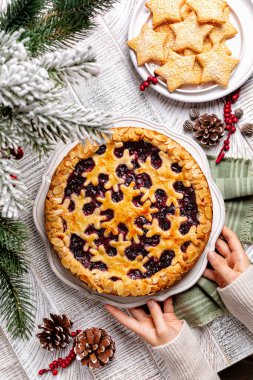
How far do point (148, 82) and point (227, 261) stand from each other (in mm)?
543

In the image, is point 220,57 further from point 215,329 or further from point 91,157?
point 215,329

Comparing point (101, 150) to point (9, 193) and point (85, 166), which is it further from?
point (9, 193)

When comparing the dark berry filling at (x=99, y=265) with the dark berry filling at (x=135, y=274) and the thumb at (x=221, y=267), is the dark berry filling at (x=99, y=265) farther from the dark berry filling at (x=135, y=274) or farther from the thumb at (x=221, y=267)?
the thumb at (x=221, y=267)

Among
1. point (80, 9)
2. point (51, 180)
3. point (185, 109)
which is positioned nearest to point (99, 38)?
point (185, 109)

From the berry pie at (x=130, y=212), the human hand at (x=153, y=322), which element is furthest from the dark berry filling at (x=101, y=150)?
the human hand at (x=153, y=322)

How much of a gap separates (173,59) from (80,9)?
20.1 inches

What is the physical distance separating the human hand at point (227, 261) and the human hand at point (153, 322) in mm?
150

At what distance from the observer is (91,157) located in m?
1.41

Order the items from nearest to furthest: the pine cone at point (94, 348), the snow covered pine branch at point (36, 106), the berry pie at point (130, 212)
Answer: the snow covered pine branch at point (36, 106), the berry pie at point (130, 212), the pine cone at point (94, 348)

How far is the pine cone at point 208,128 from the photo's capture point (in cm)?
147

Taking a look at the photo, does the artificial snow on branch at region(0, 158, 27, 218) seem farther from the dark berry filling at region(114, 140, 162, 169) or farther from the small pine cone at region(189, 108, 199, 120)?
the small pine cone at region(189, 108, 199, 120)

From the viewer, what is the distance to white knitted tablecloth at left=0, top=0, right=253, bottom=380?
152 centimetres

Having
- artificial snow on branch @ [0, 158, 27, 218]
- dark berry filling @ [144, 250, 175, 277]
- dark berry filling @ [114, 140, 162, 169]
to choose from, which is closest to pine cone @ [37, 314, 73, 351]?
dark berry filling @ [144, 250, 175, 277]

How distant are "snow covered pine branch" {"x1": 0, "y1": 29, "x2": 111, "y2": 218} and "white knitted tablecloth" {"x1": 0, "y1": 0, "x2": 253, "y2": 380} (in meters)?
0.63
